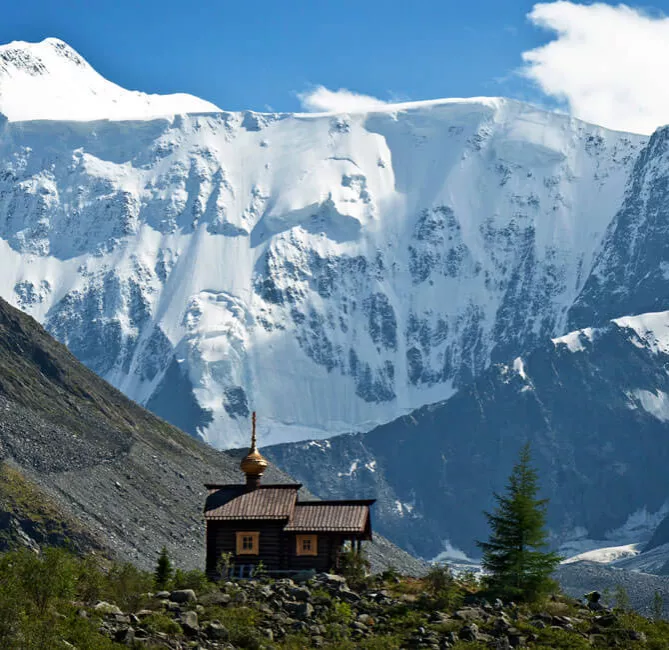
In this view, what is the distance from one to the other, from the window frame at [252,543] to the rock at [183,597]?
45.8 feet

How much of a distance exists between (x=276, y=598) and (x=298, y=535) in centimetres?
1150

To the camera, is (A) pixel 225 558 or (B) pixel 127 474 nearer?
(A) pixel 225 558

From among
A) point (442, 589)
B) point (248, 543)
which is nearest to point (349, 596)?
point (442, 589)

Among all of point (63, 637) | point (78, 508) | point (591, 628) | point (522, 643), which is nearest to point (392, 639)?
point (522, 643)

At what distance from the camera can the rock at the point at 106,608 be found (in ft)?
190

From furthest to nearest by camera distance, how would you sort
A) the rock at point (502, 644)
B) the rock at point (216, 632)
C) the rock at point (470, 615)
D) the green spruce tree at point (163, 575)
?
the green spruce tree at point (163, 575), the rock at point (470, 615), the rock at point (502, 644), the rock at point (216, 632)

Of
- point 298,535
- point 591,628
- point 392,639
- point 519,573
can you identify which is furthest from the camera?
point 298,535

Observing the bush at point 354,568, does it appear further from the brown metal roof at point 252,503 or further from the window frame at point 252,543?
the window frame at point 252,543

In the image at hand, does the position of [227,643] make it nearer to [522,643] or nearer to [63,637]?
[63,637]

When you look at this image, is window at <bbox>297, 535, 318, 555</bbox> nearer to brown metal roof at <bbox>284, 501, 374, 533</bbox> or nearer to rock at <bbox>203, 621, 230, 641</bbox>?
brown metal roof at <bbox>284, 501, 374, 533</bbox>

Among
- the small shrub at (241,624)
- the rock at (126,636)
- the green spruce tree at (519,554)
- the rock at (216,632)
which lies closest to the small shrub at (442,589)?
the green spruce tree at (519,554)

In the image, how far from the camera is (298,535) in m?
76.3

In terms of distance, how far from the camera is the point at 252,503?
3071 inches

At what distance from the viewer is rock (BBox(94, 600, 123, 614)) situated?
57.9 meters
